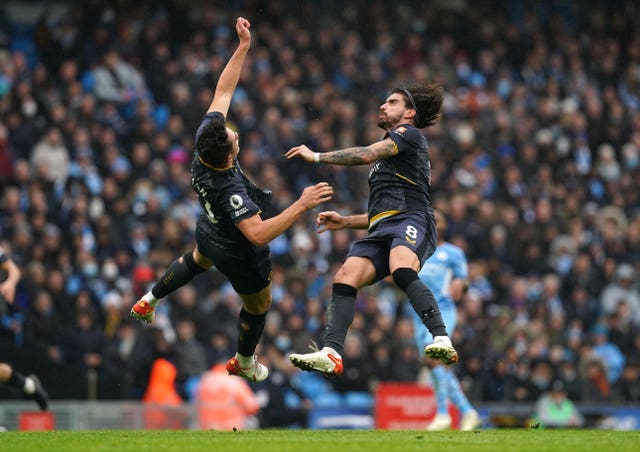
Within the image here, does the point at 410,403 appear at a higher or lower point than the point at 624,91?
lower

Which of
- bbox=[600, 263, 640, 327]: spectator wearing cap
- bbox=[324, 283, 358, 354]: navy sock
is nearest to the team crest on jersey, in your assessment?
bbox=[324, 283, 358, 354]: navy sock

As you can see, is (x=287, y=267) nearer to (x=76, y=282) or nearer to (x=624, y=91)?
(x=76, y=282)

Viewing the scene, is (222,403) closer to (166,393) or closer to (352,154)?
(166,393)

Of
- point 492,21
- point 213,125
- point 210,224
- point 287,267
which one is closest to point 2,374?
point 210,224

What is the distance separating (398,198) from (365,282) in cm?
74

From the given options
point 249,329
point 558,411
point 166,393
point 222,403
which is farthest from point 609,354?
point 249,329

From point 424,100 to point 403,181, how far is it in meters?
0.75

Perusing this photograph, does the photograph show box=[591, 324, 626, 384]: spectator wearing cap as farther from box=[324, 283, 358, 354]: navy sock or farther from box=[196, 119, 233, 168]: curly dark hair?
box=[196, 119, 233, 168]: curly dark hair

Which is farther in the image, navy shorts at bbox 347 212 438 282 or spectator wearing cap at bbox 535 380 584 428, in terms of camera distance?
spectator wearing cap at bbox 535 380 584 428

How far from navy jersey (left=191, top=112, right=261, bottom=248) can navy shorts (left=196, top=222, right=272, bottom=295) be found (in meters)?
0.06

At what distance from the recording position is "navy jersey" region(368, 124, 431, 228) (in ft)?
31.9

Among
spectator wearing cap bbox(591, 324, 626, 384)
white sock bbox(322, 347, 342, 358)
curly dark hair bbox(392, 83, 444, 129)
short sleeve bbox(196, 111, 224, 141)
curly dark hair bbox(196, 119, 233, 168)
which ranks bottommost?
white sock bbox(322, 347, 342, 358)

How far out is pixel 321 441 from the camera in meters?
8.77

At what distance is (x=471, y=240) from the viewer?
20297 mm
